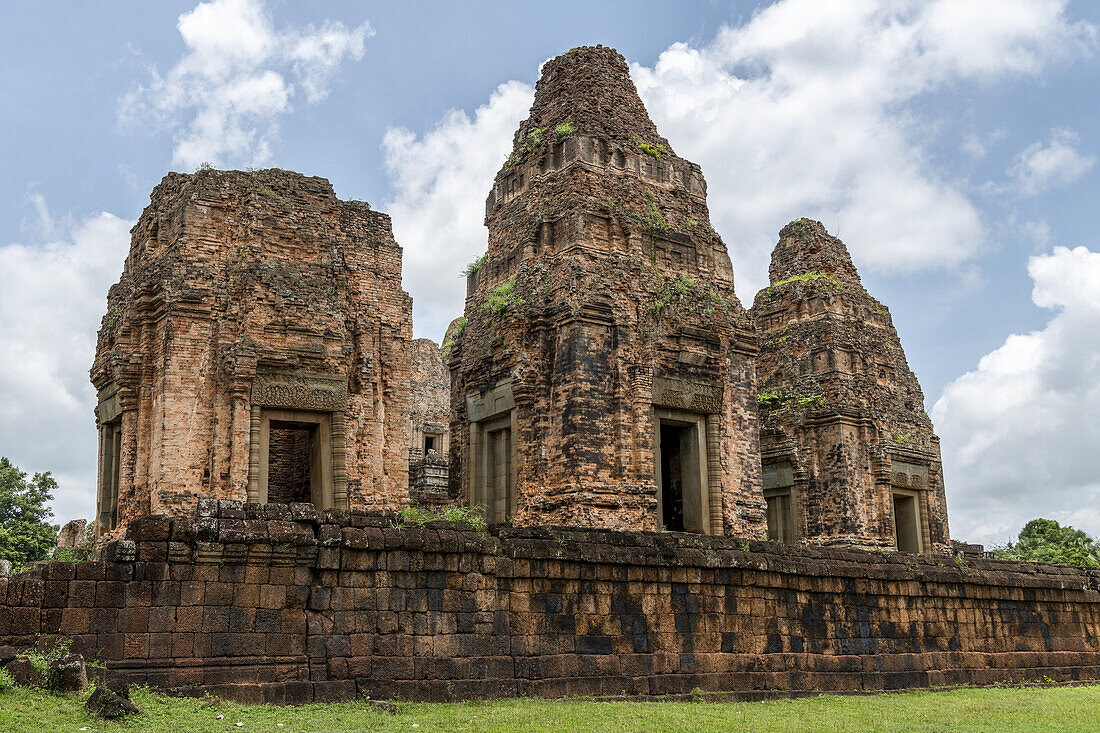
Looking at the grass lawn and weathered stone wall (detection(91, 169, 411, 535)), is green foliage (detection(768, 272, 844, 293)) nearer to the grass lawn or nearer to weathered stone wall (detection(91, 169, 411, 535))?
weathered stone wall (detection(91, 169, 411, 535))

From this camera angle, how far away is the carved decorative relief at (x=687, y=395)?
58.3 feet

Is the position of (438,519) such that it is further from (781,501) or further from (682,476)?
(781,501)

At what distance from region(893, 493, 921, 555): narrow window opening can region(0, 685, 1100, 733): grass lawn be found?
1182cm

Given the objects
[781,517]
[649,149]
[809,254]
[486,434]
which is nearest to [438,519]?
[486,434]

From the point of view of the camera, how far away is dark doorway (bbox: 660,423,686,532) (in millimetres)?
18781

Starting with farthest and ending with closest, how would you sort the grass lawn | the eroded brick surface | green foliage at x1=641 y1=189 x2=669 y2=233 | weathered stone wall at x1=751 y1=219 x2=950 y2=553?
1. the eroded brick surface
2. weathered stone wall at x1=751 y1=219 x2=950 y2=553
3. green foliage at x1=641 y1=189 x2=669 y2=233
4. the grass lawn

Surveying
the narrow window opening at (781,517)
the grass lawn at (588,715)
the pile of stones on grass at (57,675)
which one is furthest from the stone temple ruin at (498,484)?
the narrow window opening at (781,517)

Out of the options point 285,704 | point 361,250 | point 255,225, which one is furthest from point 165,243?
point 285,704

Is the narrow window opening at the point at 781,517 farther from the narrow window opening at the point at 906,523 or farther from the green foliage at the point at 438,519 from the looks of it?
the green foliage at the point at 438,519

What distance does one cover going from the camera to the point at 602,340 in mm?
17234

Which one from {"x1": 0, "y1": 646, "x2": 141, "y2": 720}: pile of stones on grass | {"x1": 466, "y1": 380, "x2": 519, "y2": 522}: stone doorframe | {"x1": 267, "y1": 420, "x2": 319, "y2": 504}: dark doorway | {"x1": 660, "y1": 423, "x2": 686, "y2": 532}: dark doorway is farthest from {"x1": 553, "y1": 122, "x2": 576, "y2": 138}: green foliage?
{"x1": 0, "y1": 646, "x2": 141, "y2": 720}: pile of stones on grass

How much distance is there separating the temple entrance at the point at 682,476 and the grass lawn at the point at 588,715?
4.64 m

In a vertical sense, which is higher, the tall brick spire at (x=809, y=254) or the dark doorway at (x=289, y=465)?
the tall brick spire at (x=809, y=254)

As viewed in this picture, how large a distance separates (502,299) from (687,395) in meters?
3.75
